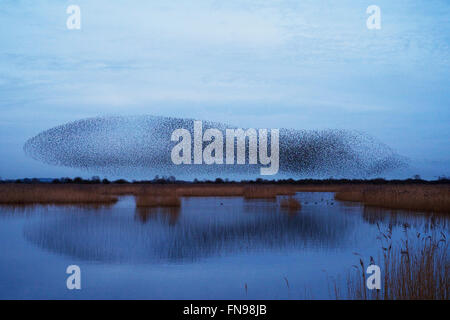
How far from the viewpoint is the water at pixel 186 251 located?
6277mm

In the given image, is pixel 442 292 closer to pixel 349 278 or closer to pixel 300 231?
pixel 349 278

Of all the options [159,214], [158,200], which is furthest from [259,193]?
[159,214]

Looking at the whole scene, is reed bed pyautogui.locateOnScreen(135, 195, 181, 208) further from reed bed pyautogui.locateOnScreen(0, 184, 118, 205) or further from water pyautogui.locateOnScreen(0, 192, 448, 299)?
water pyautogui.locateOnScreen(0, 192, 448, 299)

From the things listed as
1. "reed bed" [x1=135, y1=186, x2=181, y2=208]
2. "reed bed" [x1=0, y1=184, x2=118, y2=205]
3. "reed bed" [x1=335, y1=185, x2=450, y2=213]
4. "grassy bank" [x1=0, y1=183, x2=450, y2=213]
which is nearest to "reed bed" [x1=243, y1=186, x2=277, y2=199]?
"grassy bank" [x1=0, y1=183, x2=450, y2=213]

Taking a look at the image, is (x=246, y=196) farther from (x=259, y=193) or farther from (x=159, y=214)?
(x=159, y=214)

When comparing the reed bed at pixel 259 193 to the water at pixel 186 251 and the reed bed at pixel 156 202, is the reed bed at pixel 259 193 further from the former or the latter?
the water at pixel 186 251

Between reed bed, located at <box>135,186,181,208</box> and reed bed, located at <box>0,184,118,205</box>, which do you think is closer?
reed bed, located at <box>135,186,181,208</box>

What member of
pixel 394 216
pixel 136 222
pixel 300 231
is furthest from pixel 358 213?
→ pixel 136 222
